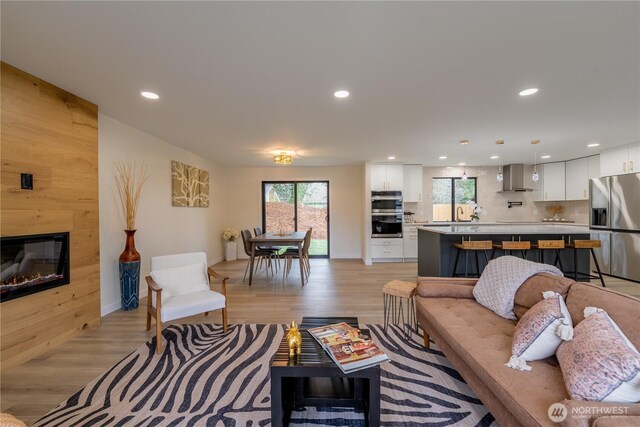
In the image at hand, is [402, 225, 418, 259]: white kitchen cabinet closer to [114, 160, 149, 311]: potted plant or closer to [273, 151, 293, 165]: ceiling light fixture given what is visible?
[273, 151, 293, 165]: ceiling light fixture

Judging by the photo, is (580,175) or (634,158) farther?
(580,175)

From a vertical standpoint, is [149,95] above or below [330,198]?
above

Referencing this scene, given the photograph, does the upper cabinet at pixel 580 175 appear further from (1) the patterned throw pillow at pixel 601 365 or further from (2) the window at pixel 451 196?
(1) the patterned throw pillow at pixel 601 365

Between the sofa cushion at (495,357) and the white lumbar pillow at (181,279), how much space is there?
7.77 ft

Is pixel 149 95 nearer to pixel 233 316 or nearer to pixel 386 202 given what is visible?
pixel 233 316

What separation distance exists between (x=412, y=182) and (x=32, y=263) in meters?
6.90

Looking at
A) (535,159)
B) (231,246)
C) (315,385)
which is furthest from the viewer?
(231,246)

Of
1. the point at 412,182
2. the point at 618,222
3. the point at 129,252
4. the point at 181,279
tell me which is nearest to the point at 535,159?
the point at 618,222

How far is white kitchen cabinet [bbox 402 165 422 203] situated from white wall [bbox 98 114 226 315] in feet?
16.1

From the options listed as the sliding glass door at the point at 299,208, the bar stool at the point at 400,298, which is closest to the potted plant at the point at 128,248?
the bar stool at the point at 400,298

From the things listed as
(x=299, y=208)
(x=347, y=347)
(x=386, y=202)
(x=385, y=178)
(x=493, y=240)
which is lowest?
(x=347, y=347)

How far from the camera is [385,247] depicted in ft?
22.0

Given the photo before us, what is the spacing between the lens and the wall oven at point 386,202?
670 centimetres

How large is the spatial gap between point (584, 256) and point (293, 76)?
5.22 metres
